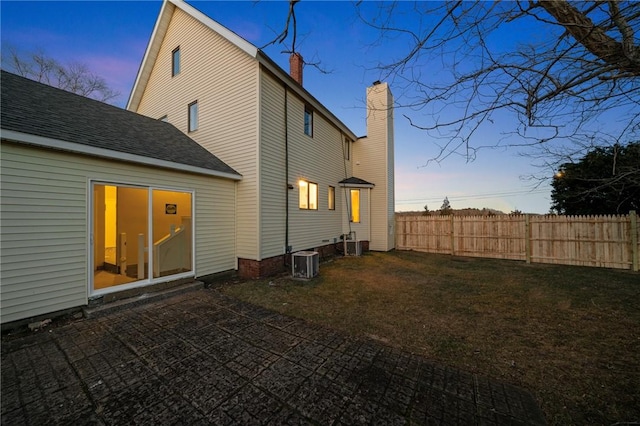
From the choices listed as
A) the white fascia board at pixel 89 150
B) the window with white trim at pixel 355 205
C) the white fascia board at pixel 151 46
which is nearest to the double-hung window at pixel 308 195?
the window with white trim at pixel 355 205

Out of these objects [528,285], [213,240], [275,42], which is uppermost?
[275,42]

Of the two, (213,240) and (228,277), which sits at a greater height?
(213,240)

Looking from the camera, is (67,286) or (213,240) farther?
(213,240)

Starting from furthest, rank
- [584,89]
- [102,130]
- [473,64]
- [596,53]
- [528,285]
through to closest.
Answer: [528,285] < [102,130] < [473,64] < [584,89] < [596,53]

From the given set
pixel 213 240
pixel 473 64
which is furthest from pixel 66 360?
pixel 473 64

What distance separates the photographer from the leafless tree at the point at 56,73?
1271cm

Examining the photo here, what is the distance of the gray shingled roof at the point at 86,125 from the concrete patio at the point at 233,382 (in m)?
3.51

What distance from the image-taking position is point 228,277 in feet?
24.0

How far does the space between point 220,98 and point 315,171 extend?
446cm

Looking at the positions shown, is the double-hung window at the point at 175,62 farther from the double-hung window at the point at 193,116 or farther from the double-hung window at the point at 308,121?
the double-hung window at the point at 308,121

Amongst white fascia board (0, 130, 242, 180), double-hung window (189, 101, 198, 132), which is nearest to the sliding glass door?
white fascia board (0, 130, 242, 180)

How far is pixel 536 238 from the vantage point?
9836 mm

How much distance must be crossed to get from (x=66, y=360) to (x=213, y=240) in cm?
406

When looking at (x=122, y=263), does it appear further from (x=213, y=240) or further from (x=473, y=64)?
(x=473, y=64)
